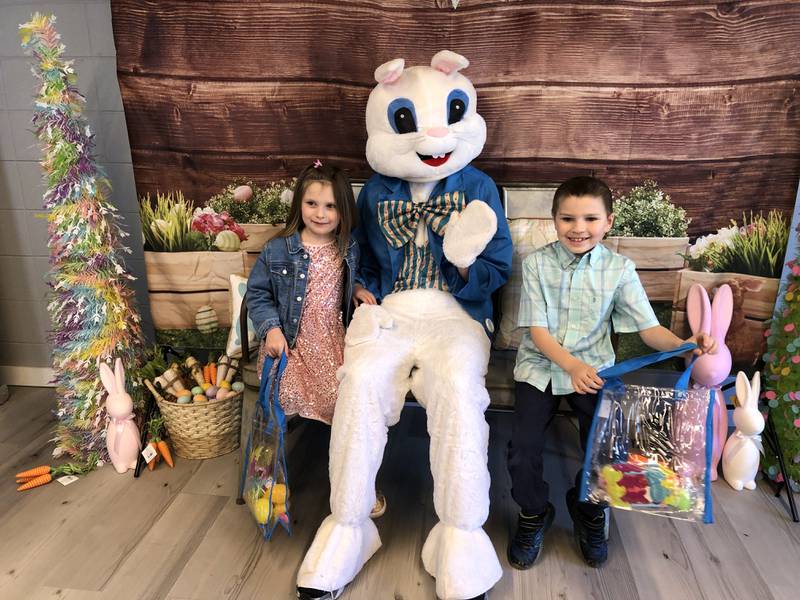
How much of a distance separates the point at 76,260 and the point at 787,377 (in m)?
2.56

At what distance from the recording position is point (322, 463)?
2330 mm

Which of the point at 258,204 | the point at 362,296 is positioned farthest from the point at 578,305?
the point at 258,204

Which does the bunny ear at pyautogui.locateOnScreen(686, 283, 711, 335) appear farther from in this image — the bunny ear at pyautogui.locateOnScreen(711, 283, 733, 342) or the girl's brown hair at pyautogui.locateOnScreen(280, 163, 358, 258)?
the girl's brown hair at pyautogui.locateOnScreen(280, 163, 358, 258)

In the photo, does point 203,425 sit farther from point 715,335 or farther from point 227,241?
point 715,335

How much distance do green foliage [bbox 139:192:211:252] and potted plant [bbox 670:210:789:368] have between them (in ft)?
6.47

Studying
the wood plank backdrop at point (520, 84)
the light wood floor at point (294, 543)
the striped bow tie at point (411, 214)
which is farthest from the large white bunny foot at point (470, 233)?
the light wood floor at point (294, 543)

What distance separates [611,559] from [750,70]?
174cm

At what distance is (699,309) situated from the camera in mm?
2051

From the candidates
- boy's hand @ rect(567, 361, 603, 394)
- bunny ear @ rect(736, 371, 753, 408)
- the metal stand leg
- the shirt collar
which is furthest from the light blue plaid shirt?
the metal stand leg

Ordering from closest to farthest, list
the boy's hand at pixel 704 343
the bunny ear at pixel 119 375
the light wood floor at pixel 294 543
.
Result: the boy's hand at pixel 704 343, the light wood floor at pixel 294 543, the bunny ear at pixel 119 375

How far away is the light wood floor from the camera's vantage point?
1704mm

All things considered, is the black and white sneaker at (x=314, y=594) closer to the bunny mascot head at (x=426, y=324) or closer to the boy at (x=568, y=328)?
the bunny mascot head at (x=426, y=324)

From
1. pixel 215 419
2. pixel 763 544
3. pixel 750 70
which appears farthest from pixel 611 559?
pixel 750 70

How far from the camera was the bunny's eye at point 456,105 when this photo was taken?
1962mm
